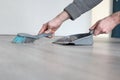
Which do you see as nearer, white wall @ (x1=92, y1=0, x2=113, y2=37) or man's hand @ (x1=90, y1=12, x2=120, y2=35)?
man's hand @ (x1=90, y1=12, x2=120, y2=35)

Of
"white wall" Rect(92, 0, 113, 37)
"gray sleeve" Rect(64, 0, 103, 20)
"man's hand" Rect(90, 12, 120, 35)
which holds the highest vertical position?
"white wall" Rect(92, 0, 113, 37)

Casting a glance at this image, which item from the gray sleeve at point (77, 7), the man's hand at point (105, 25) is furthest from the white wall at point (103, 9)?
the man's hand at point (105, 25)

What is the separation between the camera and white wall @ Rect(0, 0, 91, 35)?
2463 mm

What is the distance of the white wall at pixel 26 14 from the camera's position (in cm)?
246

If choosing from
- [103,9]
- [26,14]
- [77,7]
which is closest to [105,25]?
[77,7]

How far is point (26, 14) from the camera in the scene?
2.56 m

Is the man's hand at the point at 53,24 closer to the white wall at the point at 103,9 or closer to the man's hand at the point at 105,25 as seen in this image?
the man's hand at the point at 105,25

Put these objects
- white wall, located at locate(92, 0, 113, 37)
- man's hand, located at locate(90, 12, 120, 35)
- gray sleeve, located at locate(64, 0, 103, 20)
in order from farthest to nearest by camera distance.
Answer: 1. white wall, located at locate(92, 0, 113, 37)
2. gray sleeve, located at locate(64, 0, 103, 20)
3. man's hand, located at locate(90, 12, 120, 35)

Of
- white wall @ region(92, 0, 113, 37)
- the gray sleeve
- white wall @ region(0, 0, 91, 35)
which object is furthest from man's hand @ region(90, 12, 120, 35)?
white wall @ region(92, 0, 113, 37)

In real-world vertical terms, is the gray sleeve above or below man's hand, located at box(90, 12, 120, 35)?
above

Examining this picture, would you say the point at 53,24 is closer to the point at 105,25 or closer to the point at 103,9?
the point at 105,25

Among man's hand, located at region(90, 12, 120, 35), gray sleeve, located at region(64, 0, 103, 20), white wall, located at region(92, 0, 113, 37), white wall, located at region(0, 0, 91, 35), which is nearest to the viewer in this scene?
man's hand, located at region(90, 12, 120, 35)

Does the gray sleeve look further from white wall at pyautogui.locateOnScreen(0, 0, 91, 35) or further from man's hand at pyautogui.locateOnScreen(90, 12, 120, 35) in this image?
white wall at pyautogui.locateOnScreen(0, 0, 91, 35)

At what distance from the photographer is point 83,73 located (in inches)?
19.6
